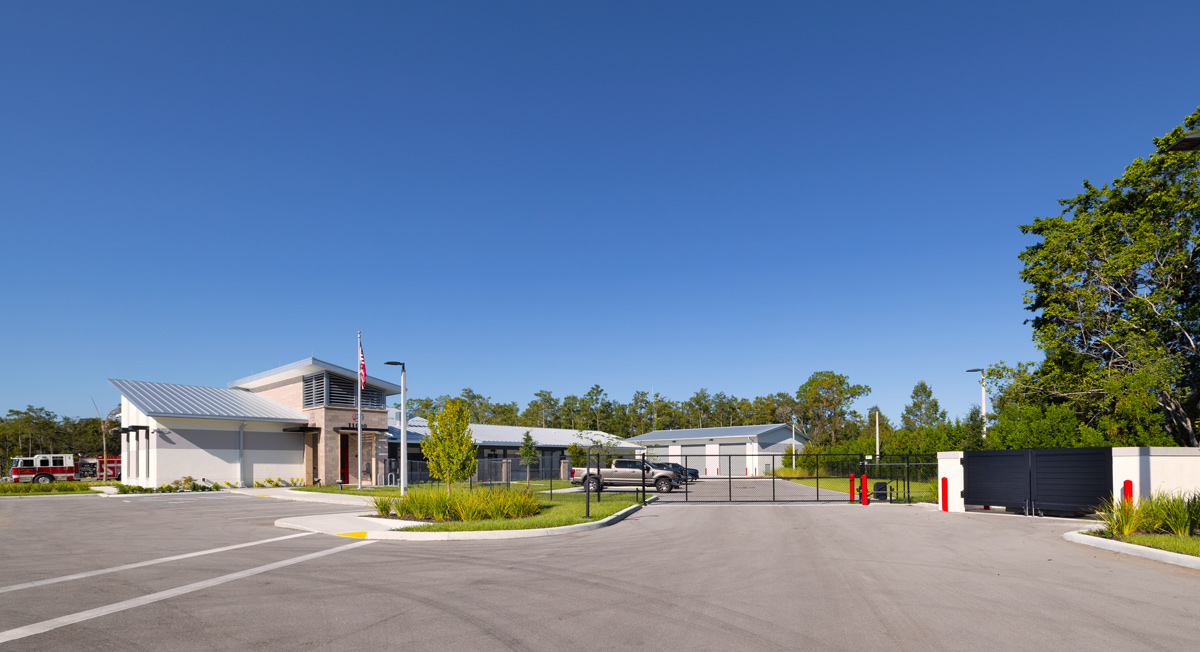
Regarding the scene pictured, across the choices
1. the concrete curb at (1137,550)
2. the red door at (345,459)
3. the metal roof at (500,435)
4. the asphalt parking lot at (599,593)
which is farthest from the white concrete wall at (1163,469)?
the red door at (345,459)

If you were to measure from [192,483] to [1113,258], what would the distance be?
4176 cm

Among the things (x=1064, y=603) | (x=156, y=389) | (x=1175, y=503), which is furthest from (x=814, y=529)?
(x=156, y=389)

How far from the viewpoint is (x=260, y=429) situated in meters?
40.2

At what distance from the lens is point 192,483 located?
3631 cm

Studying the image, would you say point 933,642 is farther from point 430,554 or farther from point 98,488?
point 98,488

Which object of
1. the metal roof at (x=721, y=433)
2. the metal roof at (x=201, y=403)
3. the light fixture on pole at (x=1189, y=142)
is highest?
the light fixture on pole at (x=1189, y=142)

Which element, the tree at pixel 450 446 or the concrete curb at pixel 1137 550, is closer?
the concrete curb at pixel 1137 550

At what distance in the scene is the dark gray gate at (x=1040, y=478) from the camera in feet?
67.7

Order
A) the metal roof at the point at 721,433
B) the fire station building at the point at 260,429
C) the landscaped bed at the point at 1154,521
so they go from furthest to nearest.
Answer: the metal roof at the point at 721,433
the fire station building at the point at 260,429
the landscaped bed at the point at 1154,521

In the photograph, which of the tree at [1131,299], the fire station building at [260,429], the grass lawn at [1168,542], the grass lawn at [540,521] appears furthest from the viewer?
the fire station building at [260,429]

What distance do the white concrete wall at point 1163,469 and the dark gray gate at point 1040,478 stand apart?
0.83 meters

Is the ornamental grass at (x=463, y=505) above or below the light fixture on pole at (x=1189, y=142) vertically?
below

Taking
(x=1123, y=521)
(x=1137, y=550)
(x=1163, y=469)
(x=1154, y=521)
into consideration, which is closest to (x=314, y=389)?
(x=1123, y=521)

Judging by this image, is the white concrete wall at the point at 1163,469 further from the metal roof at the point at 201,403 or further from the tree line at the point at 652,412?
the tree line at the point at 652,412
